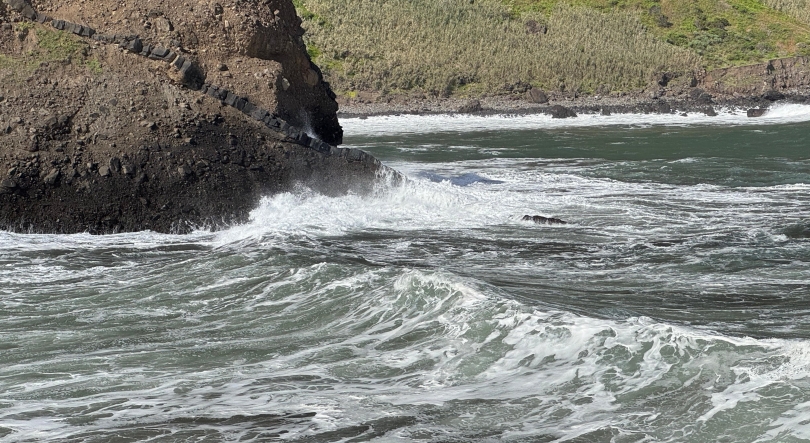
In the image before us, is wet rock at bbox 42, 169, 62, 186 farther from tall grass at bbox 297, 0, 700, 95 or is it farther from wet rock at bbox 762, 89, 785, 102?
tall grass at bbox 297, 0, 700, 95

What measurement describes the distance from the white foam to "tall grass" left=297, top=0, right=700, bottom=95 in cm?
827

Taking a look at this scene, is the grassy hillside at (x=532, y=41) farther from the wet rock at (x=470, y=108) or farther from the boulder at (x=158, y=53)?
the boulder at (x=158, y=53)

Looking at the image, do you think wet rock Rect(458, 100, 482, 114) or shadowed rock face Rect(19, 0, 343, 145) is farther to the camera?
wet rock Rect(458, 100, 482, 114)

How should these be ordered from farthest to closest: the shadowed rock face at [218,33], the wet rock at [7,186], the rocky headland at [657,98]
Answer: the rocky headland at [657,98], the shadowed rock face at [218,33], the wet rock at [7,186]

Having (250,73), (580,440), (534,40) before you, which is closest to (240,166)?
(250,73)

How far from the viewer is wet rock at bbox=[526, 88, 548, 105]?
173 ft

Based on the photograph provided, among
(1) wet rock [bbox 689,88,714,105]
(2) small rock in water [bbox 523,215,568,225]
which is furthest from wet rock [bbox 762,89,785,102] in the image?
(2) small rock in water [bbox 523,215,568,225]

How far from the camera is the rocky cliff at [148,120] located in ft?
49.4

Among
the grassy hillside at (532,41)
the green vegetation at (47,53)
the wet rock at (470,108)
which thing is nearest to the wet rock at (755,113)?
the grassy hillside at (532,41)

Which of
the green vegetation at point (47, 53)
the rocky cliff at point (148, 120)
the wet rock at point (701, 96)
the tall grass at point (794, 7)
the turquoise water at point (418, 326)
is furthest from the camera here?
the tall grass at point (794, 7)

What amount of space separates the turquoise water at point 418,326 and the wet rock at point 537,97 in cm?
3467

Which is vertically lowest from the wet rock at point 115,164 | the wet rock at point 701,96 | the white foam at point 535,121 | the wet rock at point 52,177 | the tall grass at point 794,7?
the white foam at point 535,121

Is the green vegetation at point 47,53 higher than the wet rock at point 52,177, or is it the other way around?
the green vegetation at point 47,53

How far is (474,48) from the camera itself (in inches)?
2383
